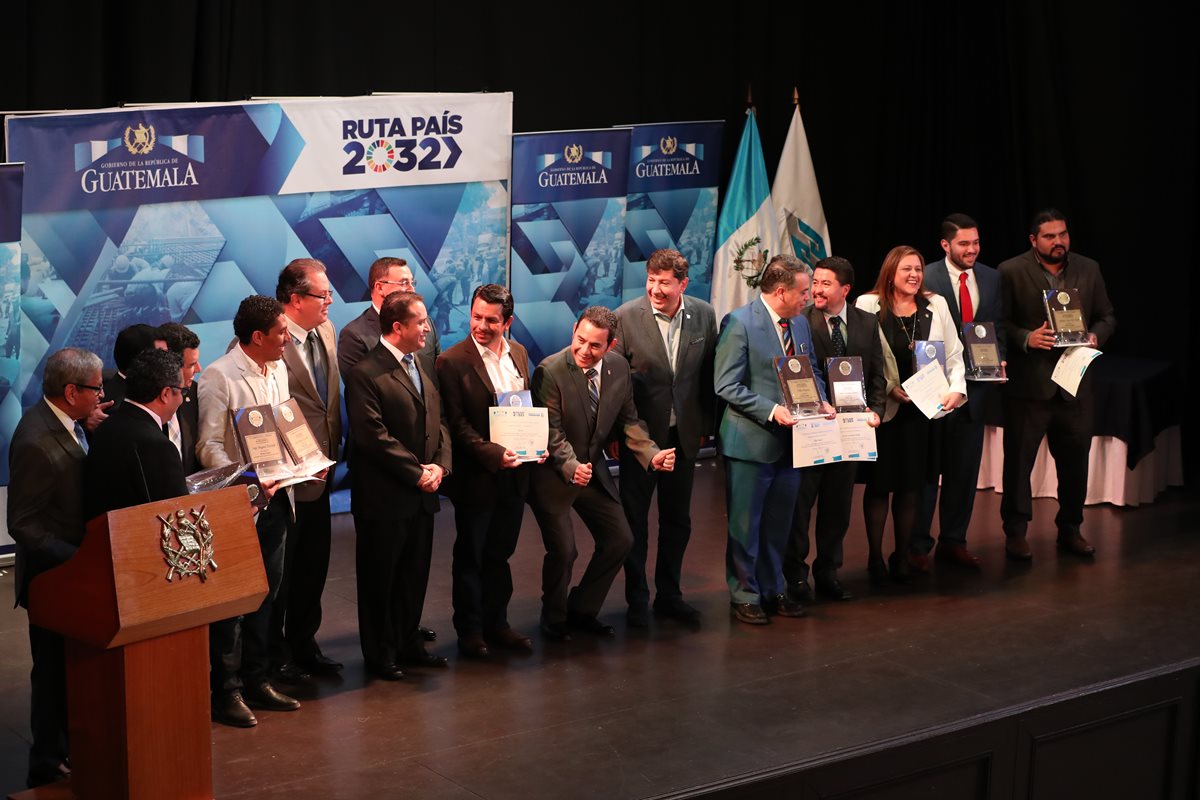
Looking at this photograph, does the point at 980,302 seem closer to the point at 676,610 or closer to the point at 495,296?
the point at 676,610

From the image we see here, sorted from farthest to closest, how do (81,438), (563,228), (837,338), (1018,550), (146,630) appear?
(563,228) → (1018,550) → (837,338) → (81,438) → (146,630)

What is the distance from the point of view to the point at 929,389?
6.53 meters

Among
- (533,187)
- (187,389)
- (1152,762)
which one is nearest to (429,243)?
(533,187)

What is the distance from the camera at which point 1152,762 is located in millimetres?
4398

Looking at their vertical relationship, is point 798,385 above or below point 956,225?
below

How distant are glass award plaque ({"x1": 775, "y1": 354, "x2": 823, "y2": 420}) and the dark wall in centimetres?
360

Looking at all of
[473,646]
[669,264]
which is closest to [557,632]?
[473,646]

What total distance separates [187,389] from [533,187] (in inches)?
156

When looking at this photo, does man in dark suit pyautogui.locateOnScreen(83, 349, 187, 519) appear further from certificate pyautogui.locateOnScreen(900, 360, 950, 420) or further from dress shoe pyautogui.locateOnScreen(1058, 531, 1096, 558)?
dress shoe pyautogui.locateOnScreen(1058, 531, 1096, 558)

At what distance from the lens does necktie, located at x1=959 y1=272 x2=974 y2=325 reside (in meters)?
7.02

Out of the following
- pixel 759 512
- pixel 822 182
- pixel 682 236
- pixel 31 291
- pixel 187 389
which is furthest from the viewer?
pixel 822 182

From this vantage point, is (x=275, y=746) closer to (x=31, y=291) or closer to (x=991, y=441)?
(x=31, y=291)

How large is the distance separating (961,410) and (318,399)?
3097mm

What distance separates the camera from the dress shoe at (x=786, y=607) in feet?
21.1
